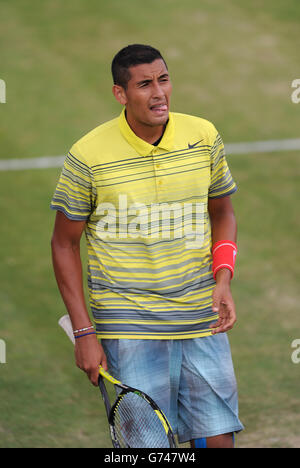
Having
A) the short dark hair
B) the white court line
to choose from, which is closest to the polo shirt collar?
the short dark hair

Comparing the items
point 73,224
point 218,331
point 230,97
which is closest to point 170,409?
point 218,331

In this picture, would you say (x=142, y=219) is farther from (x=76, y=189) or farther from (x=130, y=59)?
(x=130, y=59)

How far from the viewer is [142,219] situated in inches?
186

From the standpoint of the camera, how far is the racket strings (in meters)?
4.48

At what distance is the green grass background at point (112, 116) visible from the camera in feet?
22.6

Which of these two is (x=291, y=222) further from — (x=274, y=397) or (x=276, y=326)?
(x=274, y=397)

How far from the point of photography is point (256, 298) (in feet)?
27.1

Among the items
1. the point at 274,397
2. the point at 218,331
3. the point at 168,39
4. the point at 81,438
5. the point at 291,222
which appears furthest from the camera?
the point at 168,39

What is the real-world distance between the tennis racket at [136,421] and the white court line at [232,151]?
20.1ft

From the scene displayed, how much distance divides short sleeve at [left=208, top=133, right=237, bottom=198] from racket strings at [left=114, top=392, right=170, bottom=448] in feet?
4.27

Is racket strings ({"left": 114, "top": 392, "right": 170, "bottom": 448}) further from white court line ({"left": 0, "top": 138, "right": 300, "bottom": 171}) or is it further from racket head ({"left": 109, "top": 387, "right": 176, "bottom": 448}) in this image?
white court line ({"left": 0, "top": 138, "right": 300, "bottom": 171})

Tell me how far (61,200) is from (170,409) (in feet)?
4.29

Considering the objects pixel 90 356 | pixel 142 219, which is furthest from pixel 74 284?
pixel 142 219

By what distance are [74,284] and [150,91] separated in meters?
1.12
